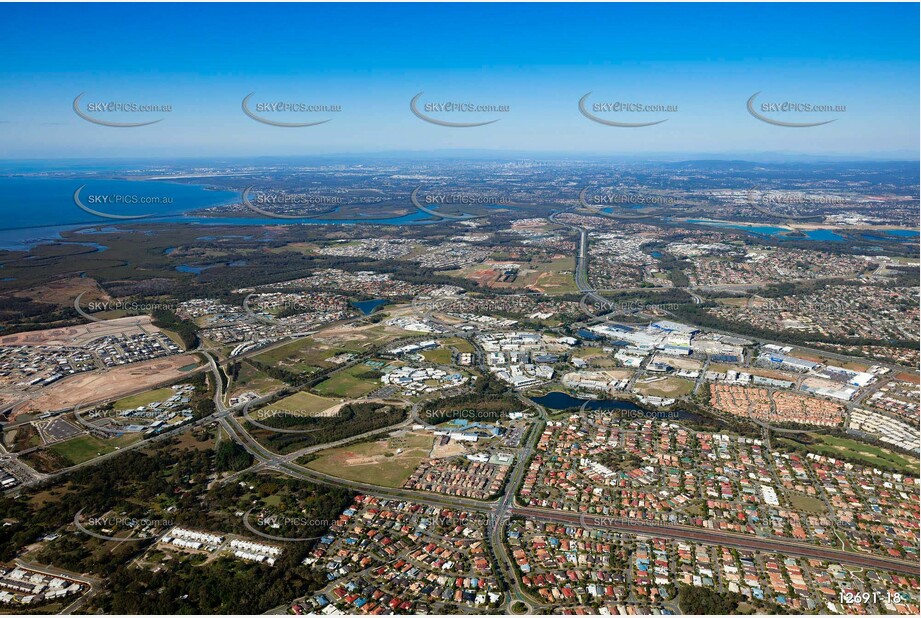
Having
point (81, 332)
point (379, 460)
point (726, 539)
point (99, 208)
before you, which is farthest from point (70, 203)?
point (726, 539)

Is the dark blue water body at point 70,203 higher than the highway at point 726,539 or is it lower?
higher

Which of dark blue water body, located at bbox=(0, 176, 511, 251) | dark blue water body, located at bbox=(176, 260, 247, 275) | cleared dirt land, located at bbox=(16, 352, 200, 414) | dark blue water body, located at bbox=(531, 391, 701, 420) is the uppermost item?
dark blue water body, located at bbox=(0, 176, 511, 251)

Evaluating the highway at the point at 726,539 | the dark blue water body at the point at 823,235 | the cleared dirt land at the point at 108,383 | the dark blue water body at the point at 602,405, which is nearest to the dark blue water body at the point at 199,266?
the cleared dirt land at the point at 108,383

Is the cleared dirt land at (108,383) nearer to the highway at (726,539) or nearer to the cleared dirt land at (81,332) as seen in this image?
the cleared dirt land at (81,332)

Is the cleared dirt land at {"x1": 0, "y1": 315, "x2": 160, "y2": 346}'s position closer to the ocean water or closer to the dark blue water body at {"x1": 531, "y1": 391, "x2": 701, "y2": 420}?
the dark blue water body at {"x1": 531, "y1": 391, "x2": 701, "y2": 420}

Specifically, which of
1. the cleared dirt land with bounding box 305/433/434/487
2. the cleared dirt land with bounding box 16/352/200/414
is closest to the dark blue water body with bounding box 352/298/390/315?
the cleared dirt land with bounding box 16/352/200/414

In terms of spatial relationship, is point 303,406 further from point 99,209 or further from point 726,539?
point 99,209

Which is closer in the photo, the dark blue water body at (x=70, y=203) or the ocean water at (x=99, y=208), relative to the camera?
the dark blue water body at (x=70, y=203)

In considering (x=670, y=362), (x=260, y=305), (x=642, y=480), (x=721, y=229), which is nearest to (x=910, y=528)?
(x=642, y=480)
